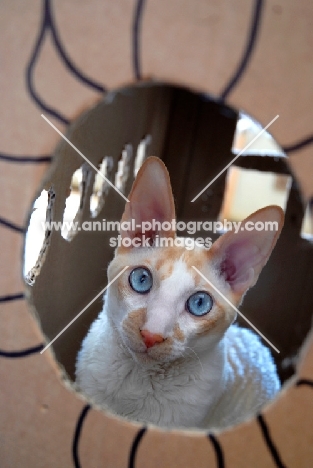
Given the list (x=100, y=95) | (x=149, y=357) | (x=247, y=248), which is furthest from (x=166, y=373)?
(x=100, y=95)

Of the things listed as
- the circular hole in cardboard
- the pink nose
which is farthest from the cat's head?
the circular hole in cardboard

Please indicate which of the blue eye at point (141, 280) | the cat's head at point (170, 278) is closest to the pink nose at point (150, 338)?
the cat's head at point (170, 278)

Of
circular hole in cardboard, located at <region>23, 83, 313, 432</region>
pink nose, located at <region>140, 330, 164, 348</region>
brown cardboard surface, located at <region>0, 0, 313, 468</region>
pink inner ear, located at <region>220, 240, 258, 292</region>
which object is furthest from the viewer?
circular hole in cardboard, located at <region>23, 83, 313, 432</region>

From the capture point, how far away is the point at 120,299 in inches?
38.7

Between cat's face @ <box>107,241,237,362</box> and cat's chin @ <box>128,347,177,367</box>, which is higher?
cat's face @ <box>107,241,237,362</box>

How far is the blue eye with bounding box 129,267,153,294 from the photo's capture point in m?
0.98

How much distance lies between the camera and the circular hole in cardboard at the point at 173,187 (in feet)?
4.02

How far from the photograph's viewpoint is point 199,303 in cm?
98

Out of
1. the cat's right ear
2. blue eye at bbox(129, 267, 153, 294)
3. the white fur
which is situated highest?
the cat's right ear

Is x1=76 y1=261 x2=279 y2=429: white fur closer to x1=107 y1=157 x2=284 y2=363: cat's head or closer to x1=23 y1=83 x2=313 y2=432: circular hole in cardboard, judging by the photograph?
x1=107 y1=157 x2=284 y2=363: cat's head

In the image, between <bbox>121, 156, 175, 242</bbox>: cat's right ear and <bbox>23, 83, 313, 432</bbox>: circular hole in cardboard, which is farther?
<bbox>23, 83, 313, 432</bbox>: circular hole in cardboard

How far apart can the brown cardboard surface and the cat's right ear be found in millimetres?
244

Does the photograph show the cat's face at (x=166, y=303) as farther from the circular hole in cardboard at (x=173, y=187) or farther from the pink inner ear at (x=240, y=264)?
the circular hole in cardboard at (x=173, y=187)

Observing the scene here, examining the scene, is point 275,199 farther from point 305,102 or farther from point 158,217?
point 305,102
